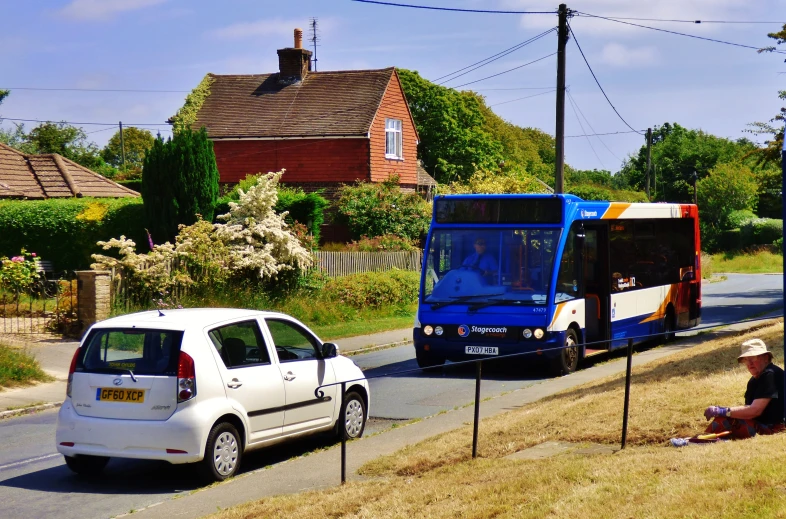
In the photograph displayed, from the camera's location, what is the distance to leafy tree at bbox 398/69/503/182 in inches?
2648

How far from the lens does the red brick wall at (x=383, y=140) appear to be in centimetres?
4681

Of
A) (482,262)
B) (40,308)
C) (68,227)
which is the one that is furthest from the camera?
(68,227)

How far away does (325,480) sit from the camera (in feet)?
30.1

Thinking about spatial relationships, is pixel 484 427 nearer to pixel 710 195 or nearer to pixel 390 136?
pixel 390 136

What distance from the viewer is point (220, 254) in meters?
23.7

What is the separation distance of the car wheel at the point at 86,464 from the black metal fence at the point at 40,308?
1140cm

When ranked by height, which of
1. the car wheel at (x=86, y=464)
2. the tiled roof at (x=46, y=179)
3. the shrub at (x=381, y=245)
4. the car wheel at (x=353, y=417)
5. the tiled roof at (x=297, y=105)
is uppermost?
the tiled roof at (x=297, y=105)

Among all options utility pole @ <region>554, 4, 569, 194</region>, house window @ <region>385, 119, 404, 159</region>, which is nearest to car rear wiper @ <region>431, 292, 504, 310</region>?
utility pole @ <region>554, 4, 569, 194</region>

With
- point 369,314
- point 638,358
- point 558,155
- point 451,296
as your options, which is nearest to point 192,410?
point 451,296

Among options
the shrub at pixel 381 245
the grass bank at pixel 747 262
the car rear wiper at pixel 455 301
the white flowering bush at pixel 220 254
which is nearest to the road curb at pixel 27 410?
the car rear wiper at pixel 455 301

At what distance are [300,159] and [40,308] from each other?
23805 mm

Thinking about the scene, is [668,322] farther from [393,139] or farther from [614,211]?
[393,139]

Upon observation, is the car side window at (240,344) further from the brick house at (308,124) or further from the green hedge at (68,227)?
the brick house at (308,124)

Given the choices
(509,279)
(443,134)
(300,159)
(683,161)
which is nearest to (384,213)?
(300,159)
